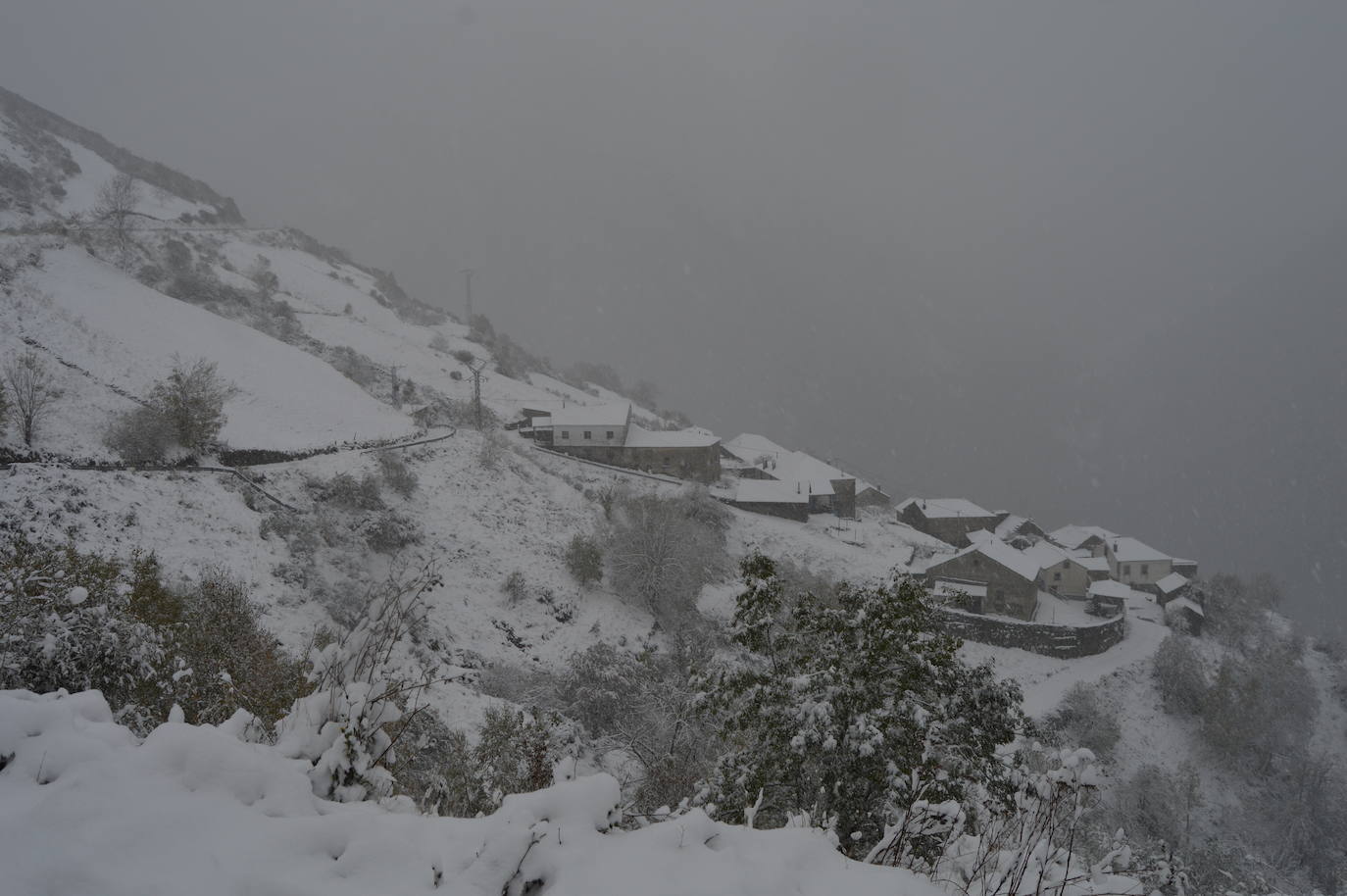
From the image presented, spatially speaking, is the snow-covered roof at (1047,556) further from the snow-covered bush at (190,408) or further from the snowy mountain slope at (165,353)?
the snow-covered bush at (190,408)

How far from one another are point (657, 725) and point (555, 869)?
52.7 feet

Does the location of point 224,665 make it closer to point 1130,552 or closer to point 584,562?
point 584,562

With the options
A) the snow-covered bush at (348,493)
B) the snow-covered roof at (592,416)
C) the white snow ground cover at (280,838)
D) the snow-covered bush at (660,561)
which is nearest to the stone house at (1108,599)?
the snow-covered bush at (660,561)

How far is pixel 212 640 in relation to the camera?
40.2ft

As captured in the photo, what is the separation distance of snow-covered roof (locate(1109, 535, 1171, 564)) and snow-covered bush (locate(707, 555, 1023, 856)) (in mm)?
55787

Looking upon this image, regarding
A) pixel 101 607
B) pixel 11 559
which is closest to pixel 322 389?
pixel 11 559

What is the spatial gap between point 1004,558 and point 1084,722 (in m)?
11.2

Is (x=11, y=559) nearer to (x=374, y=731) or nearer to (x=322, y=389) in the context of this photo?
(x=374, y=731)

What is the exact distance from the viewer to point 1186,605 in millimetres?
45062

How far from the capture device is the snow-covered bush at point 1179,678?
32.8 m

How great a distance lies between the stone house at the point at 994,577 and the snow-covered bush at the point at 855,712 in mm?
31264

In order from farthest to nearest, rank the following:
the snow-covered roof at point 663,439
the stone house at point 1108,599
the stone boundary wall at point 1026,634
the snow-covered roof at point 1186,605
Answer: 1. the snow-covered roof at point 663,439
2. the snow-covered roof at point 1186,605
3. the stone house at point 1108,599
4. the stone boundary wall at point 1026,634

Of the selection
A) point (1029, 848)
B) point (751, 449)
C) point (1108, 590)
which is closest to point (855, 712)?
point (1029, 848)

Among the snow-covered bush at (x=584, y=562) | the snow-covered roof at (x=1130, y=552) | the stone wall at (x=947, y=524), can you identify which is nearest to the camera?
the snow-covered bush at (x=584, y=562)
